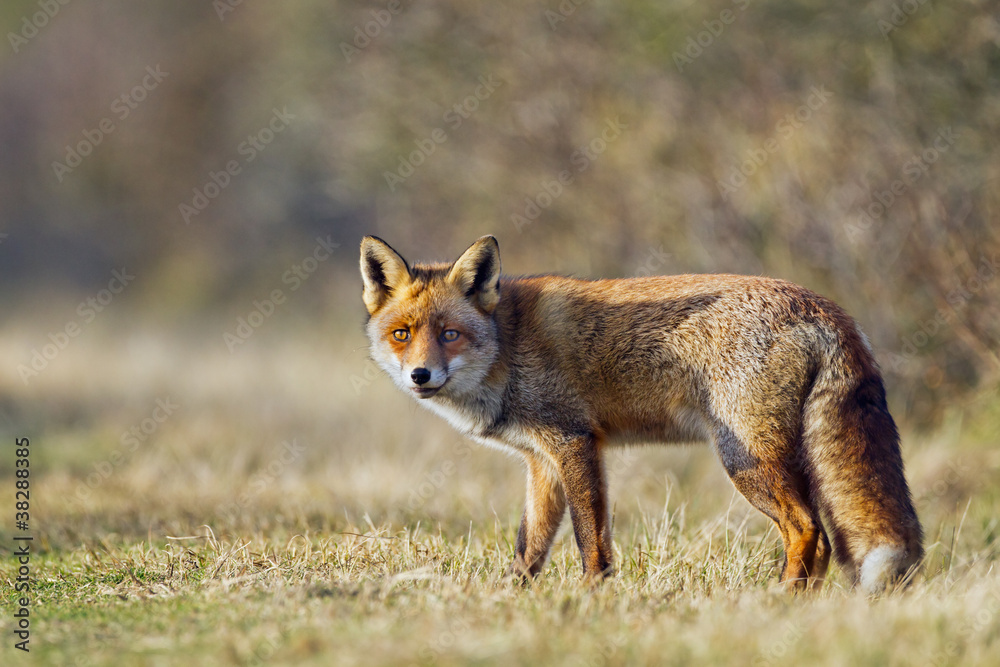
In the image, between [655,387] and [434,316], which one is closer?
[655,387]

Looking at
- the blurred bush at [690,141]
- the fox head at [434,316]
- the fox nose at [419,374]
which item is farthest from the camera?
the blurred bush at [690,141]

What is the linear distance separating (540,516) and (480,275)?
137 centimetres

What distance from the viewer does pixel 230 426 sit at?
404 inches

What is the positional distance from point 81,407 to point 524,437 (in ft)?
25.6

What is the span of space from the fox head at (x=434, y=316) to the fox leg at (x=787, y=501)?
56.2 inches

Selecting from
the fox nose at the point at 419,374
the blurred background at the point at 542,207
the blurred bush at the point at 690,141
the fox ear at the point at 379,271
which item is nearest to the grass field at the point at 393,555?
the blurred background at the point at 542,207

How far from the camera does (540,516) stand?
513 centimetres

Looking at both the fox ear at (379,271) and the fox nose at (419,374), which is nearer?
the fox nose at (419,374)

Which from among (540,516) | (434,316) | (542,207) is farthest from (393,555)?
(542,207)

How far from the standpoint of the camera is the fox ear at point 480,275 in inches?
199

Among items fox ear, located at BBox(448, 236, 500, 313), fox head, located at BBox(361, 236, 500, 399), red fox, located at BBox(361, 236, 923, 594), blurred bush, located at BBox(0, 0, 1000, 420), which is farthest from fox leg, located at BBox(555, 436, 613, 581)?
blurred bush, located at BBox(0, 0, 1000, 420)

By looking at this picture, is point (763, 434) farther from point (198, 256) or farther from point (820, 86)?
point (198, 256)

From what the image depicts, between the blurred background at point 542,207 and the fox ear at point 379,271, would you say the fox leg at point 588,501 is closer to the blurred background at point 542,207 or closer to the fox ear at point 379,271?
the fox ear at point 379,271

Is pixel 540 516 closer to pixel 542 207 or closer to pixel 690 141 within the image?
pixel 690 141
